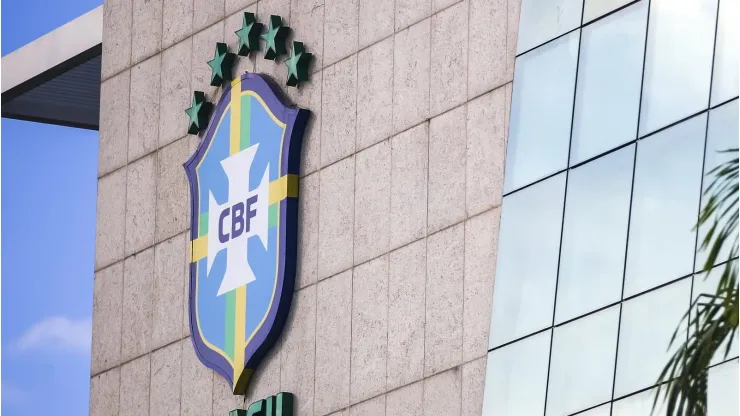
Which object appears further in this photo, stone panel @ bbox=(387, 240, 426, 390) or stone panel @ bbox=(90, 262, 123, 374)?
stone panel @ bbox=(90, 262, 123, 374)

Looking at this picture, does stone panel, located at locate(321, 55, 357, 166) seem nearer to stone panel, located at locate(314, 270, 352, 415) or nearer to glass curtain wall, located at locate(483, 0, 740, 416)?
stone panel, located at locate(314, 270, 352, 415)

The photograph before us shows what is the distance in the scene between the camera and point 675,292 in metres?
16.8

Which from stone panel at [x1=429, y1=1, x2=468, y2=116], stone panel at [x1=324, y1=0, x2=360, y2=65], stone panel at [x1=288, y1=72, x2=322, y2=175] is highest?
stone panel at [x1=324, y1=0, x2=360, y2=65]

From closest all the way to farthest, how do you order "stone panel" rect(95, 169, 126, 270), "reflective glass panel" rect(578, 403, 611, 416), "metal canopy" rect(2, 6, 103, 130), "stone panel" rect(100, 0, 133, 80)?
"reflective glass panel" rect(578, 403, 611, 416), "stone panel" rect(95, 169, 126, 270), "stone panel" rect(100, 0, 133, 80), "metal canopy" rect(2, 6, 103, 130)

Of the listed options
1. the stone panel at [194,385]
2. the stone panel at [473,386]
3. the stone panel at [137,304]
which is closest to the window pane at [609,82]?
the stone panel at [473,386]

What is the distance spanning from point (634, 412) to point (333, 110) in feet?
21.8

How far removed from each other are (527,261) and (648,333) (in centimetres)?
221

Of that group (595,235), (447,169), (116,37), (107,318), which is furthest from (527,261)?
(116,37)

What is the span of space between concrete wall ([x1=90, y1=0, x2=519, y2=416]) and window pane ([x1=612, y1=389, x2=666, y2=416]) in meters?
2.28

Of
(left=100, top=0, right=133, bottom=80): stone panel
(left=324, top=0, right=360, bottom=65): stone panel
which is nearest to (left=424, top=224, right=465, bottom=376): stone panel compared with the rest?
(left=324, top=0, right=360, bottom=65): stone panel

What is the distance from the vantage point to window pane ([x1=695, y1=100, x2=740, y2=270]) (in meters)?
16.5

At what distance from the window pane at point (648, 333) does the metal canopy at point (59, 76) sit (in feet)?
43.6

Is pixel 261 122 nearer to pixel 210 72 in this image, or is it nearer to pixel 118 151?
pixel 210 72

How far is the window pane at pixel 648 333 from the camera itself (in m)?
16.7
